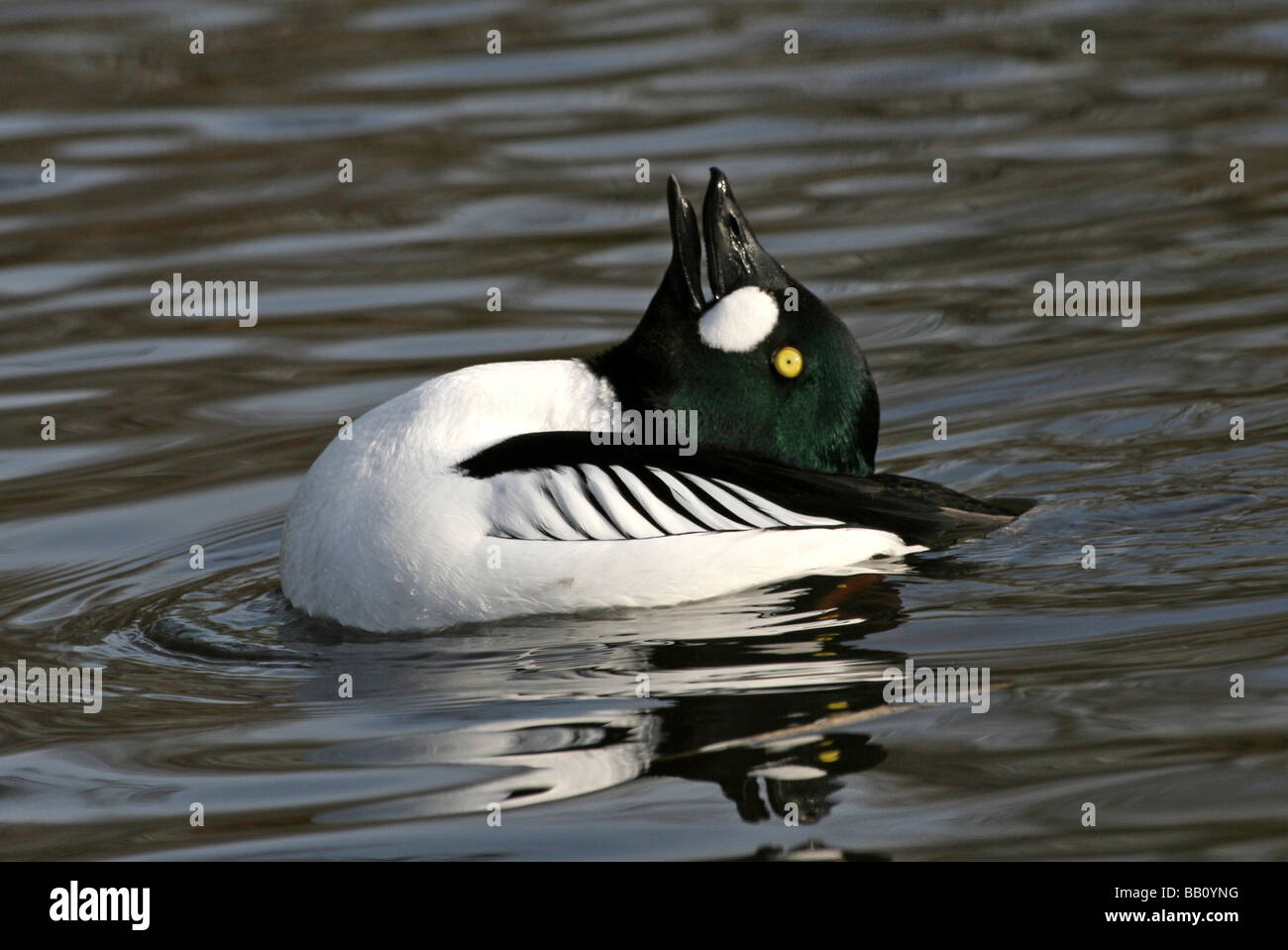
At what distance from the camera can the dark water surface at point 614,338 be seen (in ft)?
16.4

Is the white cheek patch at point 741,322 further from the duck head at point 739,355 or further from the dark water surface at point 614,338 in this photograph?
the dark water surface at point 614,338

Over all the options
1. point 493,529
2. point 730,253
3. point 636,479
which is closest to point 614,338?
point 730,253

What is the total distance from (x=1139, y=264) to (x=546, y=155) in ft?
13.5

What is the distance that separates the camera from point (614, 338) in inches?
385

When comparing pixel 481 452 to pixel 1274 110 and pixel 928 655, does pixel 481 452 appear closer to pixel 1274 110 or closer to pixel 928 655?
pixel 928 655

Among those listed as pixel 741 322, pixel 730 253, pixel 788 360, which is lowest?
pixel 788 360

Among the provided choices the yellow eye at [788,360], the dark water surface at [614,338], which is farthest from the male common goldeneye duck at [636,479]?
the dark water surface at [614,338]

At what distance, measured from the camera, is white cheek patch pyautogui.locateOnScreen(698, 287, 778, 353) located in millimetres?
6316

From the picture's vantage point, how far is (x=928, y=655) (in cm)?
580

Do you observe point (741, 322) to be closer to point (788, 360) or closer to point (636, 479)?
point (788, 360)

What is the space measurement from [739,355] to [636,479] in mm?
545

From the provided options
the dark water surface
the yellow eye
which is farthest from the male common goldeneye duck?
the dark water surface

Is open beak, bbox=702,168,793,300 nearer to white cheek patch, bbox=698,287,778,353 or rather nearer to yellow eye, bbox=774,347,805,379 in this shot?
white cheek patch, bbox=698,287,778,353

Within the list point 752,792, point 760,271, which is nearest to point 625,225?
point 760,271
